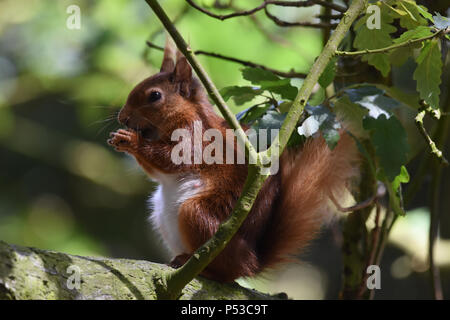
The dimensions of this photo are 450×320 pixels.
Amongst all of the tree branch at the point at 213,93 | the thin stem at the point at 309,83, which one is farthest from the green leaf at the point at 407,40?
the tree branch at the point at 213,93

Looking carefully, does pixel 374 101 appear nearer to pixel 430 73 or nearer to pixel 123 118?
pixel 430 73

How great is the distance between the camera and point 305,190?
165 cm

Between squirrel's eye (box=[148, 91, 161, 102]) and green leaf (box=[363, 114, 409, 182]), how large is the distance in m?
0.70

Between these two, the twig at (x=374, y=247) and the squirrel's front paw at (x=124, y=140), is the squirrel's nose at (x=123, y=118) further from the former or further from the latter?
the twig at (x=374, y=247)

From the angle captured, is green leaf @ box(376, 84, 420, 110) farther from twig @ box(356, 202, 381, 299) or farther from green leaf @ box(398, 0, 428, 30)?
twig @ box(356, 202, 381, 299)

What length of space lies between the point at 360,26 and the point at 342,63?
488mm

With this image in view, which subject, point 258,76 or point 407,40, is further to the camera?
point 258,76

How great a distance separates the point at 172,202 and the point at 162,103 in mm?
332

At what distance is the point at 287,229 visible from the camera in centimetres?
166

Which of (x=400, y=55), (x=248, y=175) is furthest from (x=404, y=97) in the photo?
(x=248, y=175)

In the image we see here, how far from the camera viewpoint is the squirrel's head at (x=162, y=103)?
1846 millimetres

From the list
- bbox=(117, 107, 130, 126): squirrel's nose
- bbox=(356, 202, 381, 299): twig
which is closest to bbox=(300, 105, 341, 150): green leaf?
bbox=(356, 202, 381, 299): twig

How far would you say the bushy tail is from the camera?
5.41ft
